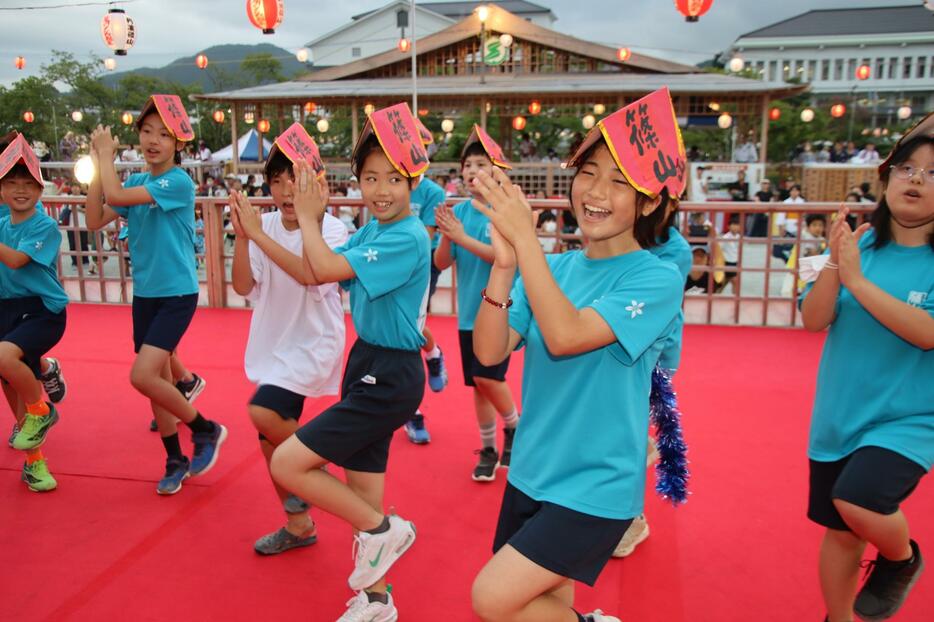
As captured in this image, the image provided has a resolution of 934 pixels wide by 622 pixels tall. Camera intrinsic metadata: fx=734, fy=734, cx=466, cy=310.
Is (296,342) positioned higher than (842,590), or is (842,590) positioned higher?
(296,342)

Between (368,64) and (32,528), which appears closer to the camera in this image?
(32,528)

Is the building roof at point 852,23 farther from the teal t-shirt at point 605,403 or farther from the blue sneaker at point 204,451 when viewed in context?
the teal t-shirt at point 605,403

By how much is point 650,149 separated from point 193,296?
108 inches

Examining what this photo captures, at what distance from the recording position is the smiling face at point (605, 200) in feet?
5.87

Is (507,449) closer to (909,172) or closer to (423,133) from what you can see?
(423,133)

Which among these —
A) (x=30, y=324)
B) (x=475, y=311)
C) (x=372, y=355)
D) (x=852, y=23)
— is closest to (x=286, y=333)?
(x=372, y=355)

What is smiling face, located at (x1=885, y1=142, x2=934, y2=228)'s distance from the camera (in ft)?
6.82

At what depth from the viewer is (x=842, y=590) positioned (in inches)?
91.1

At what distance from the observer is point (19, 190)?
371 cm

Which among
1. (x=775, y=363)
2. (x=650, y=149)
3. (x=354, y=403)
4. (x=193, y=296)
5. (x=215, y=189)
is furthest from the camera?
(x=215, y=189)

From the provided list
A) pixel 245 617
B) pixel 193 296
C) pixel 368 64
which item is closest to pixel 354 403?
pixel 245 617

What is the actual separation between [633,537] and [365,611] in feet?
3.96

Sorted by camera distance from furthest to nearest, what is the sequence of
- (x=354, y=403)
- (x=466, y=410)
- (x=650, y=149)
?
(x=466, y=410), (x=354, y=403), (x=650, y=149)

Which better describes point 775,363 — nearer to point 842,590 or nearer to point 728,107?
point 842,590
